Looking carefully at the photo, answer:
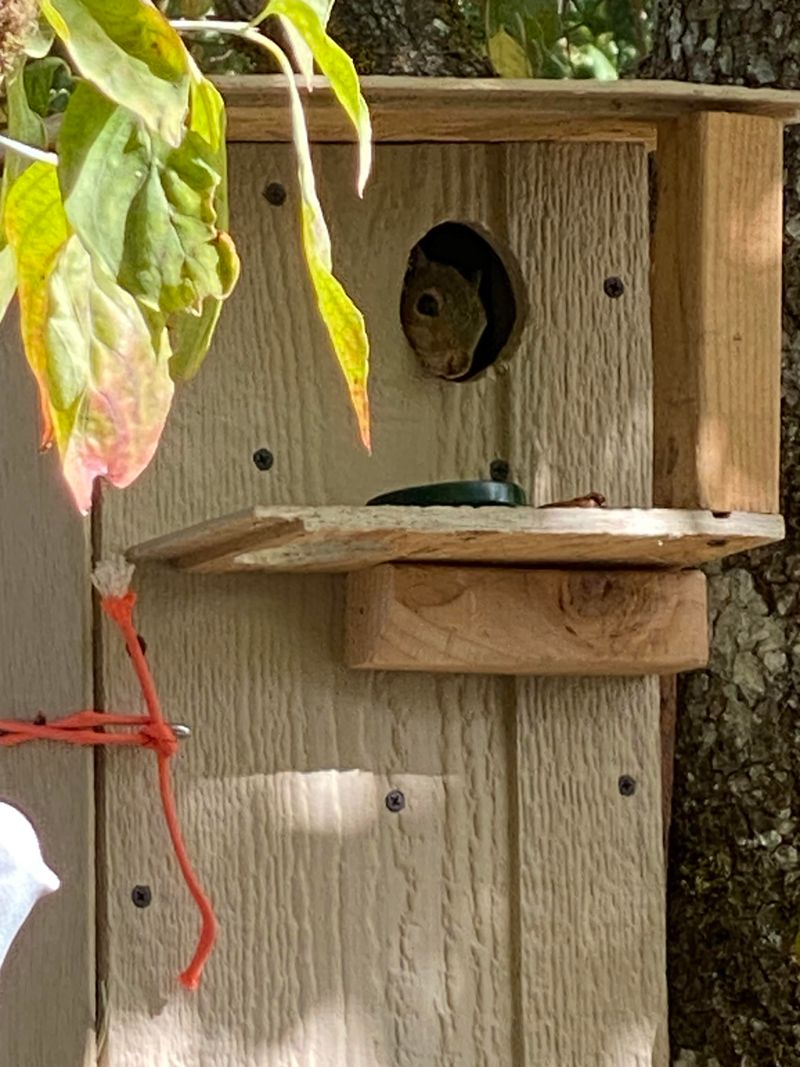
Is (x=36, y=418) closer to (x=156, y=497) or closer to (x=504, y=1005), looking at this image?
(x=156, y=497)

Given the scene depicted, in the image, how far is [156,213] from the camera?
707 millimetres

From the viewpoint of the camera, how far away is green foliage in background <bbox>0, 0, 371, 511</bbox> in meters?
0.66

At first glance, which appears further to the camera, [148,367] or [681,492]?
[681,492]

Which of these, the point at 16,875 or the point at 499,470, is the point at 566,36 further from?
the point at 16,875

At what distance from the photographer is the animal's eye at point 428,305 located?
5.36 feet

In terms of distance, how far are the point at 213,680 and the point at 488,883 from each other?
26 centimetres

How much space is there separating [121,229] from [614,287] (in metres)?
0.96

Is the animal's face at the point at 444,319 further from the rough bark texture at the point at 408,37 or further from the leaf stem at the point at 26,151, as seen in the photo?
the leaf stem at the point at 26,151

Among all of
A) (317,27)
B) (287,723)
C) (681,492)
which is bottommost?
(287,723)

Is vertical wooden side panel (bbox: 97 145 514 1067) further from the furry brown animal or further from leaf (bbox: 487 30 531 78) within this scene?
the furry brown animal

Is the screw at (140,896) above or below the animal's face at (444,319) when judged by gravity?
below

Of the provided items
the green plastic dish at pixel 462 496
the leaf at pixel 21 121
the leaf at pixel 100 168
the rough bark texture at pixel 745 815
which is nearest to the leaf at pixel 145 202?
the leaf at pixel 100 168

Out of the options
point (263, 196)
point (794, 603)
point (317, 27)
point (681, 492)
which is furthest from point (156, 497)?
point (317, 27)

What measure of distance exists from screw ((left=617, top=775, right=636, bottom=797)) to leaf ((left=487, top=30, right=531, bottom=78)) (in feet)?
1.84
